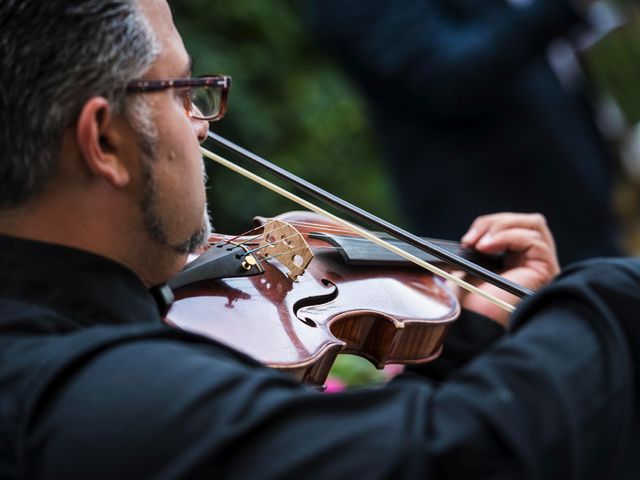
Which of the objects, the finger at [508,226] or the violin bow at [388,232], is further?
the finger at [508,226]

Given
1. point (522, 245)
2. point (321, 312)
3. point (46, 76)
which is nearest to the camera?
point (46, 76)

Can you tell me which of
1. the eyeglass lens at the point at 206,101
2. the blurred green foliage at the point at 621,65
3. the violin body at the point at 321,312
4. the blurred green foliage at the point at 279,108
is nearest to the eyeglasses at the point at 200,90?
the eyeglass lens at the point at 206,101

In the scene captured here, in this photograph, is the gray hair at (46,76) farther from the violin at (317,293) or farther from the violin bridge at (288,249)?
the violin bridge at (288,249)

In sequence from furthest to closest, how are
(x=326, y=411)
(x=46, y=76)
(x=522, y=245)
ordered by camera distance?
1. (x=522, y=245)
2. (x=46, y=76)
3. (x=326, y=411)

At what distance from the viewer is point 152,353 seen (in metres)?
0.93

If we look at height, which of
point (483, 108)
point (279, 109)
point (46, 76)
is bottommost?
point (279, 109)

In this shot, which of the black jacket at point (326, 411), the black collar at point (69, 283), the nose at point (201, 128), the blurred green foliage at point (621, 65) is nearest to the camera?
the black jacket at point (326, 411)

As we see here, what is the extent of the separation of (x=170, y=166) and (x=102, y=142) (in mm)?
81

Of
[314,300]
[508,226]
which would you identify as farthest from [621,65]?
[314,300]

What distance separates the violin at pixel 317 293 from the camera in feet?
4.10

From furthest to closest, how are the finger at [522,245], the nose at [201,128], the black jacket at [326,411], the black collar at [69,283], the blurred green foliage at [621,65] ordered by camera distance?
the blurred green foliage at [621,65]
the finger at [522,245]
the nose at [201,128]
the black collar at [69,283]
the black jacket at [326,411]

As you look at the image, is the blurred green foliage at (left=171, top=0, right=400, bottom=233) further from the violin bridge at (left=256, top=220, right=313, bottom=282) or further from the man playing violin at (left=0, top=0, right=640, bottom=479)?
the man playing violin at (left=0, top=0, right=640, bottom=479)

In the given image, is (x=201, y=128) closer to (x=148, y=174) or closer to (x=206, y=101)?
(x=206, y=101)

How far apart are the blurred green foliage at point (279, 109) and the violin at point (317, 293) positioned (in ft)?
9.63
